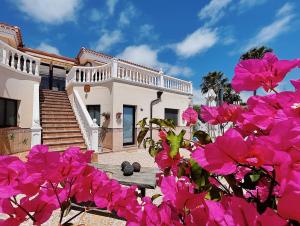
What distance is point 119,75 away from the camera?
12.9 metres

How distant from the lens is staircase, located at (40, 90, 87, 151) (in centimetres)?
1066

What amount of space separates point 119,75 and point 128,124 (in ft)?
9.35

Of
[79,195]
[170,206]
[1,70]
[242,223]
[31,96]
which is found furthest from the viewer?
[31,96]

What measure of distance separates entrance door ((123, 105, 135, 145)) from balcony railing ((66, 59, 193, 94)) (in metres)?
1.64

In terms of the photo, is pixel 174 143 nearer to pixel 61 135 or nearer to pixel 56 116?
pixel 61 135

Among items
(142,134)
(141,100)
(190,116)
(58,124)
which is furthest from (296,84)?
(141,100)

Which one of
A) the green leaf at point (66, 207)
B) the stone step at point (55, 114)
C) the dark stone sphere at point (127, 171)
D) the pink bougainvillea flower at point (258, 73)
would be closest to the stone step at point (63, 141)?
the stone step at point (55, 114)

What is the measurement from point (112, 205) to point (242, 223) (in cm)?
59

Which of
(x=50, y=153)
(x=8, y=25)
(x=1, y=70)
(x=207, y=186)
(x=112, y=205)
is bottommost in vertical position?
(x=112, y=205)

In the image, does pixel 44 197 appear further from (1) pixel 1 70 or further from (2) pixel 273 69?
(1) pixel 1 70

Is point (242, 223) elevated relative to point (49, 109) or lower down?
lower down

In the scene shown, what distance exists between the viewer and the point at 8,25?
1571 centimetres

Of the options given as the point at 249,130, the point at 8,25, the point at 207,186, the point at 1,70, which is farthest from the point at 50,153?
the point at 8,25

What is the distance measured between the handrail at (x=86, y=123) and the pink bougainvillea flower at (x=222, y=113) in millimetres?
9837
